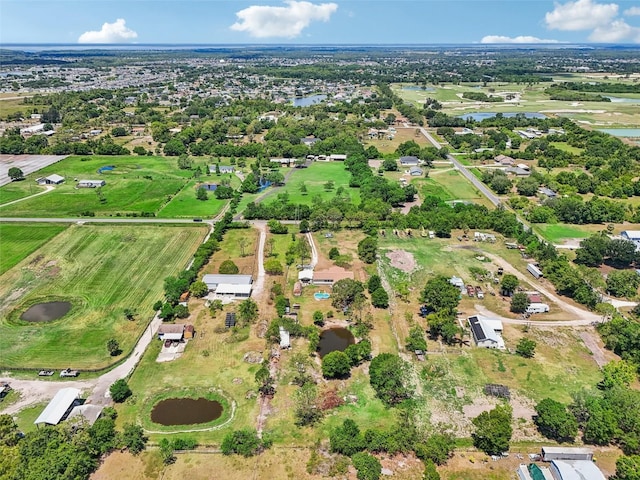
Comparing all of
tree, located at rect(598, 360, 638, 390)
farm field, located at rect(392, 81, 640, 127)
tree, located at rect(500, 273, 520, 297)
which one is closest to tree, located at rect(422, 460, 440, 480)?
tree, located at rect(598, 360, 638, 390)

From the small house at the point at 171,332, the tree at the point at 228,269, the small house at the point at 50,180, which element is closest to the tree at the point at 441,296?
the tree at the point at 228,269

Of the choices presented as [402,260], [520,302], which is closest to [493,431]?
[520,302]

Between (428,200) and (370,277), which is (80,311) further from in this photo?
(428,200)

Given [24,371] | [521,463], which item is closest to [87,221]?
[24,371]

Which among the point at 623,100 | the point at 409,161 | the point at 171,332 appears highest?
the point at 623,100

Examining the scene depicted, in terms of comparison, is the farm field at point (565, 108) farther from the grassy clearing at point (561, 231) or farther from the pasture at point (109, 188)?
the pasture at point (109, 188)

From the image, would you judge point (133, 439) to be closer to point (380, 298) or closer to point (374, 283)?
point (380, 298)

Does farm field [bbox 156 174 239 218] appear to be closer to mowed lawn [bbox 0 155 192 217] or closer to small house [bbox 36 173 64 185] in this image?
mowed lawn [bbox 0 155 192 217]
